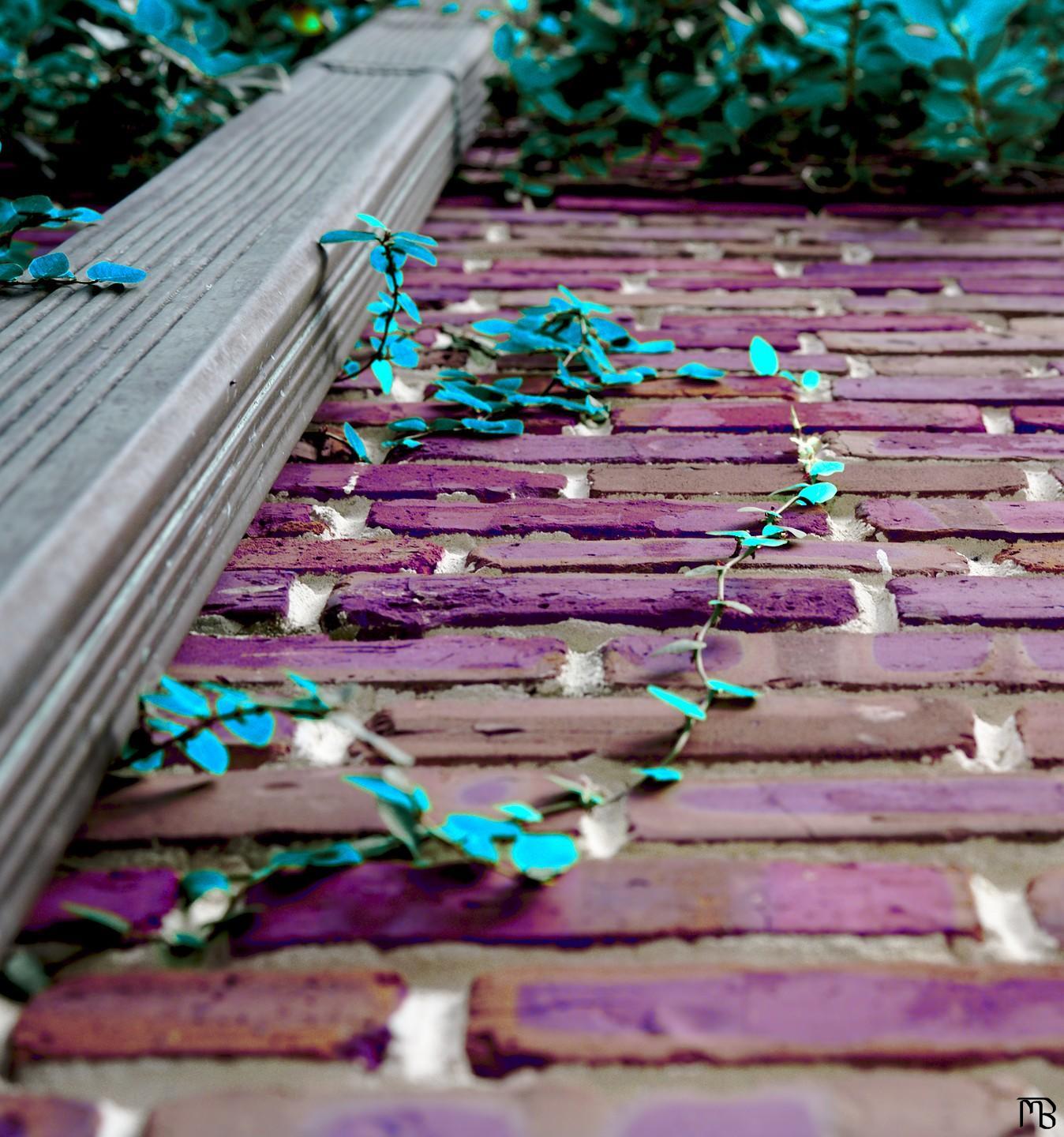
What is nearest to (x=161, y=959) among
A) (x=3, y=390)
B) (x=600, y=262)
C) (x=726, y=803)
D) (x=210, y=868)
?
(x=210, y=868)

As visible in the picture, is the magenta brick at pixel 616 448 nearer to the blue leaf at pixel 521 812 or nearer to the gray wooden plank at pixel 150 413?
the gray wooden plank at pixel 150 413

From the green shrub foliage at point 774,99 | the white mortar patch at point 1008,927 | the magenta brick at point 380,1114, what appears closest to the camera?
the magenta brick at point 380,1114

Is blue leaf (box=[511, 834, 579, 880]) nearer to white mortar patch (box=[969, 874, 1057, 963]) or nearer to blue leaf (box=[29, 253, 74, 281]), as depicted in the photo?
white mortar patch (box=[969, 874, 1057, 963])

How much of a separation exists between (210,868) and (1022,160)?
2.24 m

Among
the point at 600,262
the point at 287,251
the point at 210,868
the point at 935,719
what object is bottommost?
the point at 210,868

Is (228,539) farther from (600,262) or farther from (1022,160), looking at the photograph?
(1022,160)

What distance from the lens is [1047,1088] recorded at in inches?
25.9

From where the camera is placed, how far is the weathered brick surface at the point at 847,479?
1.25 meters

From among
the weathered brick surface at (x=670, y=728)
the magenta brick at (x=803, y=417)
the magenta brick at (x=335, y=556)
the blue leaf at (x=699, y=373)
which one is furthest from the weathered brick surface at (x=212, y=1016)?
the blue leaf at (x=699, y=373)

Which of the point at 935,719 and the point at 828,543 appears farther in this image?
the point at 828,543

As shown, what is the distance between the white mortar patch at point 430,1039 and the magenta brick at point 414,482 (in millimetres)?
662

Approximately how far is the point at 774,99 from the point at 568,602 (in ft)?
5.95

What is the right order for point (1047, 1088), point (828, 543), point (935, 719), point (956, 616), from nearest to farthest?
point (1047, 1088) → point (935, 719) → point (956, 616) → point (828, 543)

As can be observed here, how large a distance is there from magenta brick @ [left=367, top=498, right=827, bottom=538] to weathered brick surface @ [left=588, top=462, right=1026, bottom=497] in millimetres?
41
